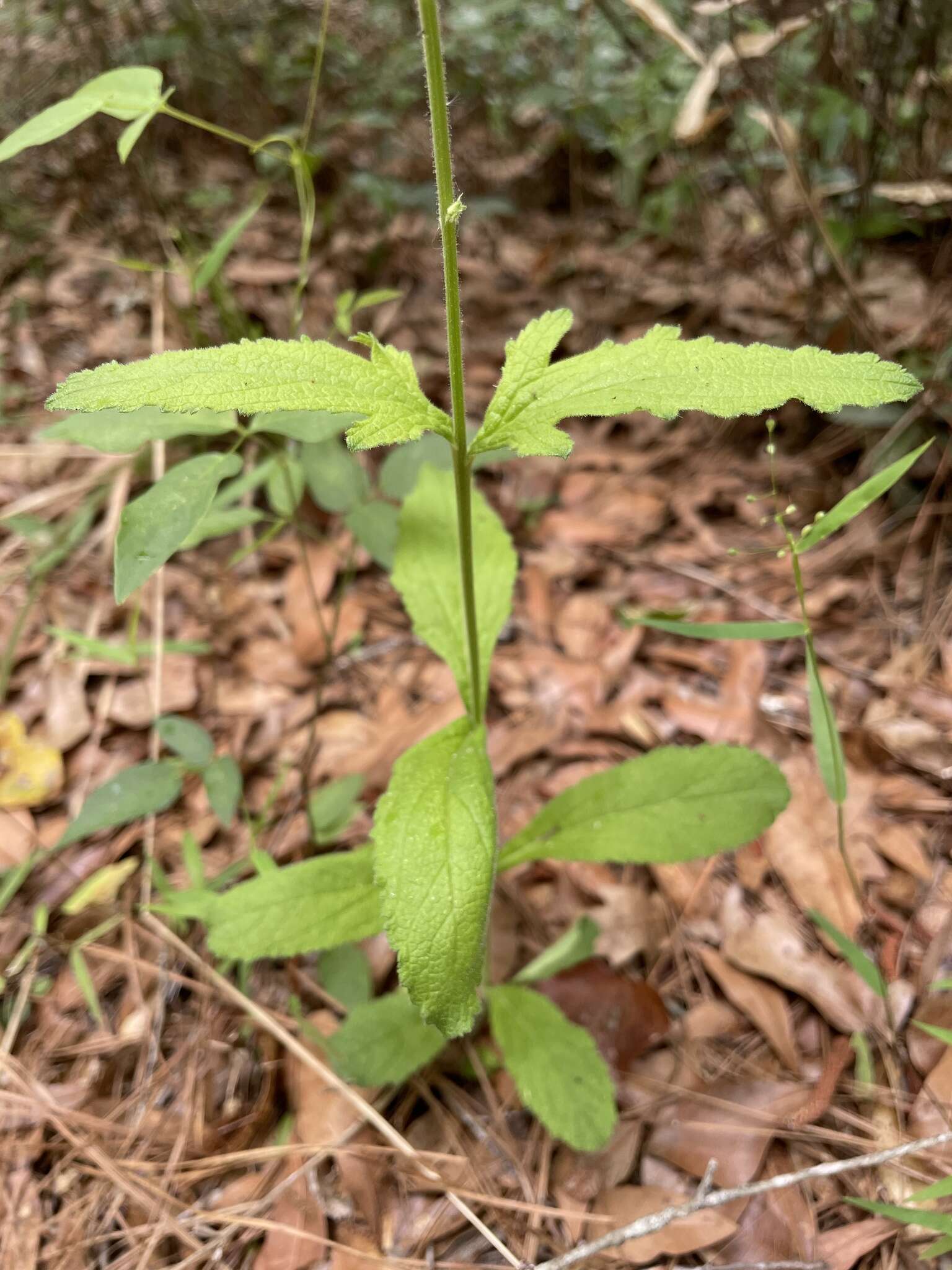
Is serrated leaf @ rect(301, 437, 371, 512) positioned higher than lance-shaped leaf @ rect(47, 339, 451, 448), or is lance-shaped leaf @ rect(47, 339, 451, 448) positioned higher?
lance-shaped leaf @ rect(47, 339, 451, 448)

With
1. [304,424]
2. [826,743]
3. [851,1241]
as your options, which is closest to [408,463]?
[304,424]

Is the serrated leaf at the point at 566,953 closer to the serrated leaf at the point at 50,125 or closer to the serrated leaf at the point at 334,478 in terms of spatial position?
the serrated leaf at the point at 334,478

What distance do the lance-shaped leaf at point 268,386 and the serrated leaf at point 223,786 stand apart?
2.46 feet

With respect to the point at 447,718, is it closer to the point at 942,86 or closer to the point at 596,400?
the point at 596,400

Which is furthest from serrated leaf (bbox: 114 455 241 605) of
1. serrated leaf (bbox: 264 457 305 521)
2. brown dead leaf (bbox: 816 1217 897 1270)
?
brown dead leaf (bbox: 816 1217 897 1270)

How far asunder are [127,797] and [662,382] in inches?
44.3

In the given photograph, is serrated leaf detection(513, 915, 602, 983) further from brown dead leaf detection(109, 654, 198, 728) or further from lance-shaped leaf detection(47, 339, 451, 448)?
brown dead leaf detection(109, 654, 198, 728)

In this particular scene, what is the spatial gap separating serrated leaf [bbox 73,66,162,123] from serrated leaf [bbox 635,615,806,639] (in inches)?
41.2

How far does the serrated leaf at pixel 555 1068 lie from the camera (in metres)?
1.14

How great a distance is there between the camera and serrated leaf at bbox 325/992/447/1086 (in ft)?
4.00

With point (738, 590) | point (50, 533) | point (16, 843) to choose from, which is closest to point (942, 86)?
point (738, 590)

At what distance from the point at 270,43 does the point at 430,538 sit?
243 cm

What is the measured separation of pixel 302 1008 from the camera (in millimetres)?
1421

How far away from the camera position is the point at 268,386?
33.0 inches
